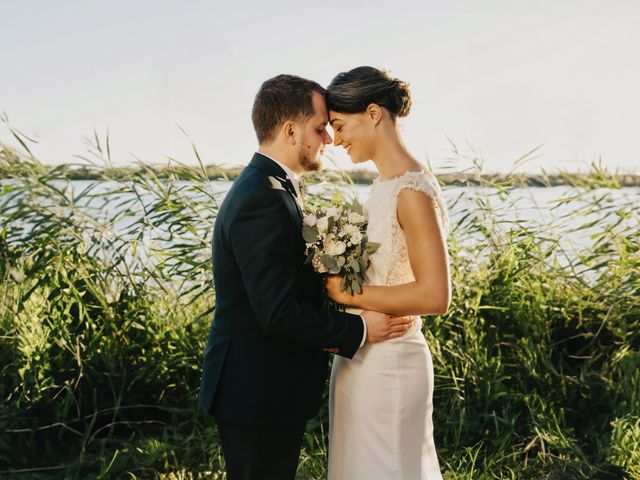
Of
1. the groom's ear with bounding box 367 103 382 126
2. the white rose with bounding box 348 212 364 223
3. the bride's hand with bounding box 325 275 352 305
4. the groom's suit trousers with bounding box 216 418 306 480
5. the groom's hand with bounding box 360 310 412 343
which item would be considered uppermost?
the groom's ear with bounding box 367 103 382 126

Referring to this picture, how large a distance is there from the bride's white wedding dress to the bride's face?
0.16 m

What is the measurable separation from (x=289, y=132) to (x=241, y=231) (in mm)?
490

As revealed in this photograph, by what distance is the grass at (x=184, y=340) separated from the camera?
4.24 metres

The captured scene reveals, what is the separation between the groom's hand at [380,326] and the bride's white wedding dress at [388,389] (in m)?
0.06

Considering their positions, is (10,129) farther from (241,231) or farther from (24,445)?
(241,231)

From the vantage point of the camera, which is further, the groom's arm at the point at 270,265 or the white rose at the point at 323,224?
the white rose at the point at 323,224

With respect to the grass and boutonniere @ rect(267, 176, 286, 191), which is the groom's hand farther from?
the grass

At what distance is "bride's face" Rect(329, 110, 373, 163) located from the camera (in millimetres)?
2891

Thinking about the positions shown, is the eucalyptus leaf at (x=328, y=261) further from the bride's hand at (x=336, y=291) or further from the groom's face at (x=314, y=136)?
the groom's face at (x=314, y=136)

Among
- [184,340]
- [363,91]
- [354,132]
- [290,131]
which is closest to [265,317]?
[290,131]

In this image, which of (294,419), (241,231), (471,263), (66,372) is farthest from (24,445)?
(471,263)

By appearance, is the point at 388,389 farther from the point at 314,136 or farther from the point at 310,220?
the point at 314,136

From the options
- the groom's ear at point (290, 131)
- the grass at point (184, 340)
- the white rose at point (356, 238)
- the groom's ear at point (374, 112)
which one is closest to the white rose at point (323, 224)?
the white rose at point (356, 238)

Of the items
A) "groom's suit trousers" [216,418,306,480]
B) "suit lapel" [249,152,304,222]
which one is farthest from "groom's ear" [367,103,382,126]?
"groom's suit trousers" [216,418,306,480]
